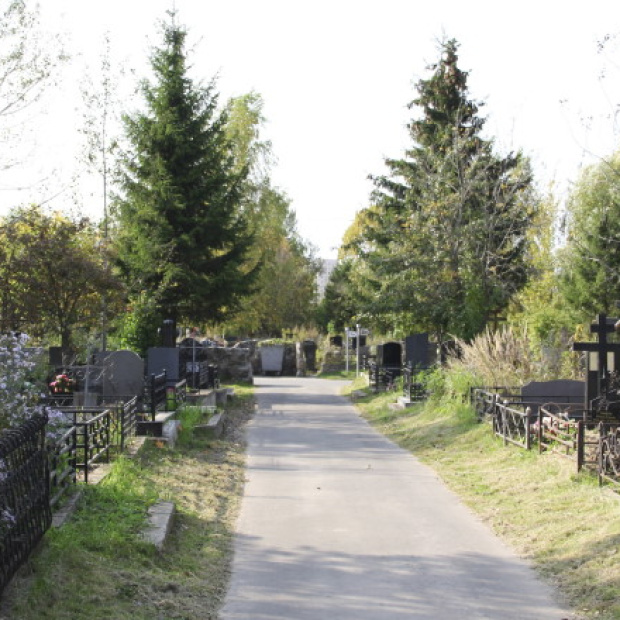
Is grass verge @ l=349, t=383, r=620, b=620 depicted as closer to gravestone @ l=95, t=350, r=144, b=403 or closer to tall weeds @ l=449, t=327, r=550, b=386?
tall weeds @ l=449, t=327, r=550, b=386

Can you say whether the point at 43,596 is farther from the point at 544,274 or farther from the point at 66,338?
the point at 544,274

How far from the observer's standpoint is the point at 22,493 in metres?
6.07

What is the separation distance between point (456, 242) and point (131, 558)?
19889 millimetres

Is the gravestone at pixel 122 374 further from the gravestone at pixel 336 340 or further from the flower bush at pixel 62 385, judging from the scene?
the gravestone at pixel 336 340

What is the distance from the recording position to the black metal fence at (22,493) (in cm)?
562

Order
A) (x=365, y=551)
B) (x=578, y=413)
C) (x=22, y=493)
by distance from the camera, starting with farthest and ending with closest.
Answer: (x=578, y=413)
(x=365, y=551)
(x=22, y=493)

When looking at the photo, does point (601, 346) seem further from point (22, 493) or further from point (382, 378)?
point (382, 378)

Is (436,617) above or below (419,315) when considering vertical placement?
below

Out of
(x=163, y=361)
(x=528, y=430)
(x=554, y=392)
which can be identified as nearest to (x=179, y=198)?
(x=163, y=361)

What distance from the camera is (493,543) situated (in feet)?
28.7

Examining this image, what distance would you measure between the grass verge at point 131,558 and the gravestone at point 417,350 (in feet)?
47.4

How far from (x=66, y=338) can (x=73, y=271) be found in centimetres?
177

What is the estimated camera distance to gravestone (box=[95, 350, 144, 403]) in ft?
54.6

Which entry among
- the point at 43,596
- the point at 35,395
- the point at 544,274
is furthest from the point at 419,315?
the point at 43,596
